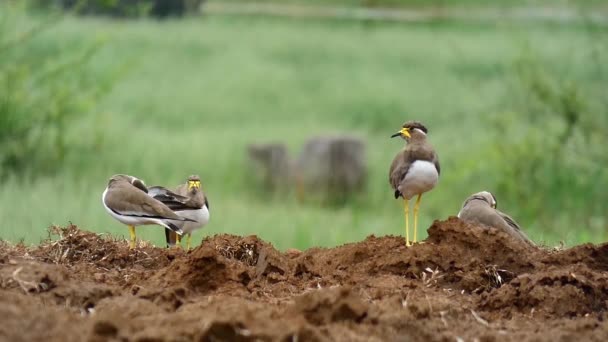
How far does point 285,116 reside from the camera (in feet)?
61.7

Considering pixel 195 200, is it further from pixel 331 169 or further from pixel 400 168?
pixel 331 169

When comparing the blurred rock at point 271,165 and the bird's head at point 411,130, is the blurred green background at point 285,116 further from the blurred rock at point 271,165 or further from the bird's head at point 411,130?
the bird's head at point 411,130

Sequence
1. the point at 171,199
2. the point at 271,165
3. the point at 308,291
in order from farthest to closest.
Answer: the point at 271,165
the point at 171,199
the point at 308,291

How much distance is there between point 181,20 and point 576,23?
343 inches

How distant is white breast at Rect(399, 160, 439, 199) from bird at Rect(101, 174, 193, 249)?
3.47 ft

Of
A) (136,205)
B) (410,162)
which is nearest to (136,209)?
(136,205)

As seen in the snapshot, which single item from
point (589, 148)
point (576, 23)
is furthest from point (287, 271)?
point (576, 23)

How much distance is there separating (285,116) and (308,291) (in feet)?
46.7

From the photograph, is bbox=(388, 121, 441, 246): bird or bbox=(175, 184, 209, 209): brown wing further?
bbox=(175, 184, 209, 209): brown wing

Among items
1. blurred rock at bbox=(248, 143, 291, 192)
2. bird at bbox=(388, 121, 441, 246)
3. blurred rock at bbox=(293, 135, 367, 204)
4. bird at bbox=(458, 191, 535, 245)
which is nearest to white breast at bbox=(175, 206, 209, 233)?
bird at bbox=(388, 121, 441, 246)

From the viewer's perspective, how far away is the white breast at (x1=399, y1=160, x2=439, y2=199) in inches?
208

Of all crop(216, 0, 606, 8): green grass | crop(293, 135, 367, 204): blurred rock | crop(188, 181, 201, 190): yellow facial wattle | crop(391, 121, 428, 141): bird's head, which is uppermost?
crop(216, 0, 606, 8): green grass

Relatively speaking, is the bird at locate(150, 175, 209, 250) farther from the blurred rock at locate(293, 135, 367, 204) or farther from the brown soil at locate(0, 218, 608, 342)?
the blurred rock at locate(293, 135, 367, 204)

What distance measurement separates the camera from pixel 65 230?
5.24 meters
